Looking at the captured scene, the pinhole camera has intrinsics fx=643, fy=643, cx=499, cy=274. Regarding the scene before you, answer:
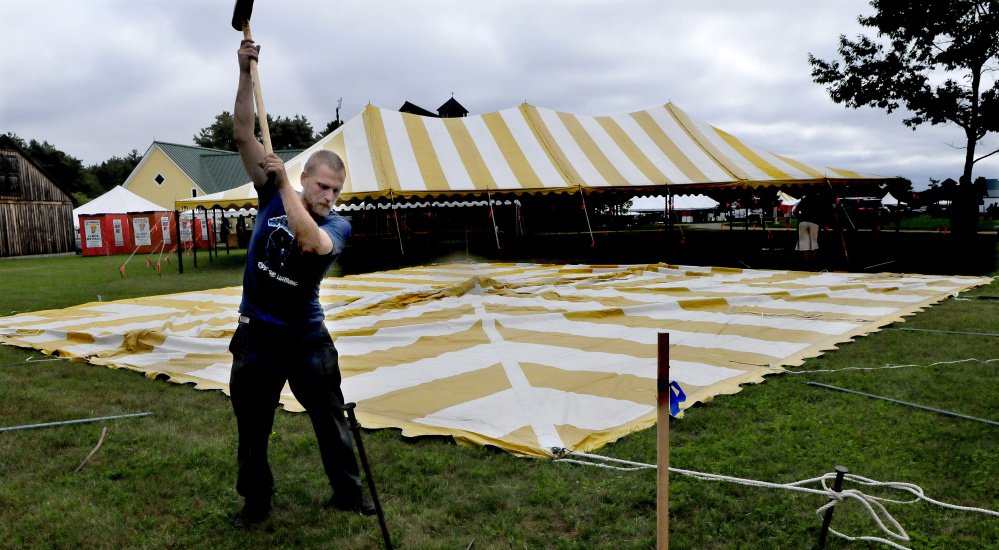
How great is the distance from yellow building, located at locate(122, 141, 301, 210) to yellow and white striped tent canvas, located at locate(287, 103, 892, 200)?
17.2 m

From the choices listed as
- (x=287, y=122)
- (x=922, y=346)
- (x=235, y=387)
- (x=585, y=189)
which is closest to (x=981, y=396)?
(x=922, y=346)

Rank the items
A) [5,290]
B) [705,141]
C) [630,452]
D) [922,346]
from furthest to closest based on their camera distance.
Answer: [705,141] → [5,290] → [922,346] → [630,452]

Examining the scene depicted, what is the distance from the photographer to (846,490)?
6.84 ft

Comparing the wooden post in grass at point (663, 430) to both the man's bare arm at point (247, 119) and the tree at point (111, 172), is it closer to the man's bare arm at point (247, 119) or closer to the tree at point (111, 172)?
the man's bare arm at point (247, 119)

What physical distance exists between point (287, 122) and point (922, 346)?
153ft

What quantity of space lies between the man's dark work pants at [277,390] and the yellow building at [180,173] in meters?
27.7

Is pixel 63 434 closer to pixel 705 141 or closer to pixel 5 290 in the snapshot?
pixel 5 290

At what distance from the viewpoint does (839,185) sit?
1089cm

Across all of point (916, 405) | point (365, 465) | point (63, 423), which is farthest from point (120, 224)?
point (916, 405)

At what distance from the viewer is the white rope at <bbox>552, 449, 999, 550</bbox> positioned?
187 centimetres

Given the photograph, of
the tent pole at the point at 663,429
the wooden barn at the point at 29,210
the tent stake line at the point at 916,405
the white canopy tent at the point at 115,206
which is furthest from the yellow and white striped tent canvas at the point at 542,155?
the wooden barn at the point at 29,210

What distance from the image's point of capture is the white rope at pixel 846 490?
1.87 meters

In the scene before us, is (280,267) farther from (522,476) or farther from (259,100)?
(522,476)

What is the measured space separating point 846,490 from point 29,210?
2656cm
